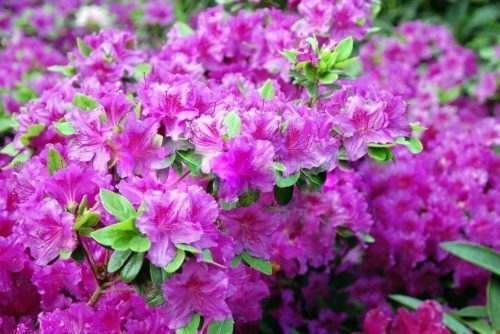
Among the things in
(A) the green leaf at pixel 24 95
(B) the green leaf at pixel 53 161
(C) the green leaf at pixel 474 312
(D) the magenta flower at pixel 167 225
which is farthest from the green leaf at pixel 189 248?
(A) the green leaf at pixel 24 95

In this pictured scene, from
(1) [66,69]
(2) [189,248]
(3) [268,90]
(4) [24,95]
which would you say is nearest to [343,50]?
(3) [268,90]

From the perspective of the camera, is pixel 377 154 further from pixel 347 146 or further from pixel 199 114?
pixel 199 114

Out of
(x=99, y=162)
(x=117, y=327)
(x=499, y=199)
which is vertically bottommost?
(x=499, y=199)

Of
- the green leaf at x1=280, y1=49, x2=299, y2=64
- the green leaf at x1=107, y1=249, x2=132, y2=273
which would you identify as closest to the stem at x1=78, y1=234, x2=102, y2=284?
the green leaf at x1=107, y1=249, x2=132, y2=273

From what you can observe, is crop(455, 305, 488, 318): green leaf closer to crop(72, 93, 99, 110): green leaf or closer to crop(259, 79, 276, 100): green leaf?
crop(259, 79, 276, 100): green leaf

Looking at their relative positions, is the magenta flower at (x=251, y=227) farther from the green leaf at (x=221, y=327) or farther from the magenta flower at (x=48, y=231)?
the magenta flower at (x=48, y=231)

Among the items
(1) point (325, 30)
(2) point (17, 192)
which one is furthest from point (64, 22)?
(2) point (17, 192)
